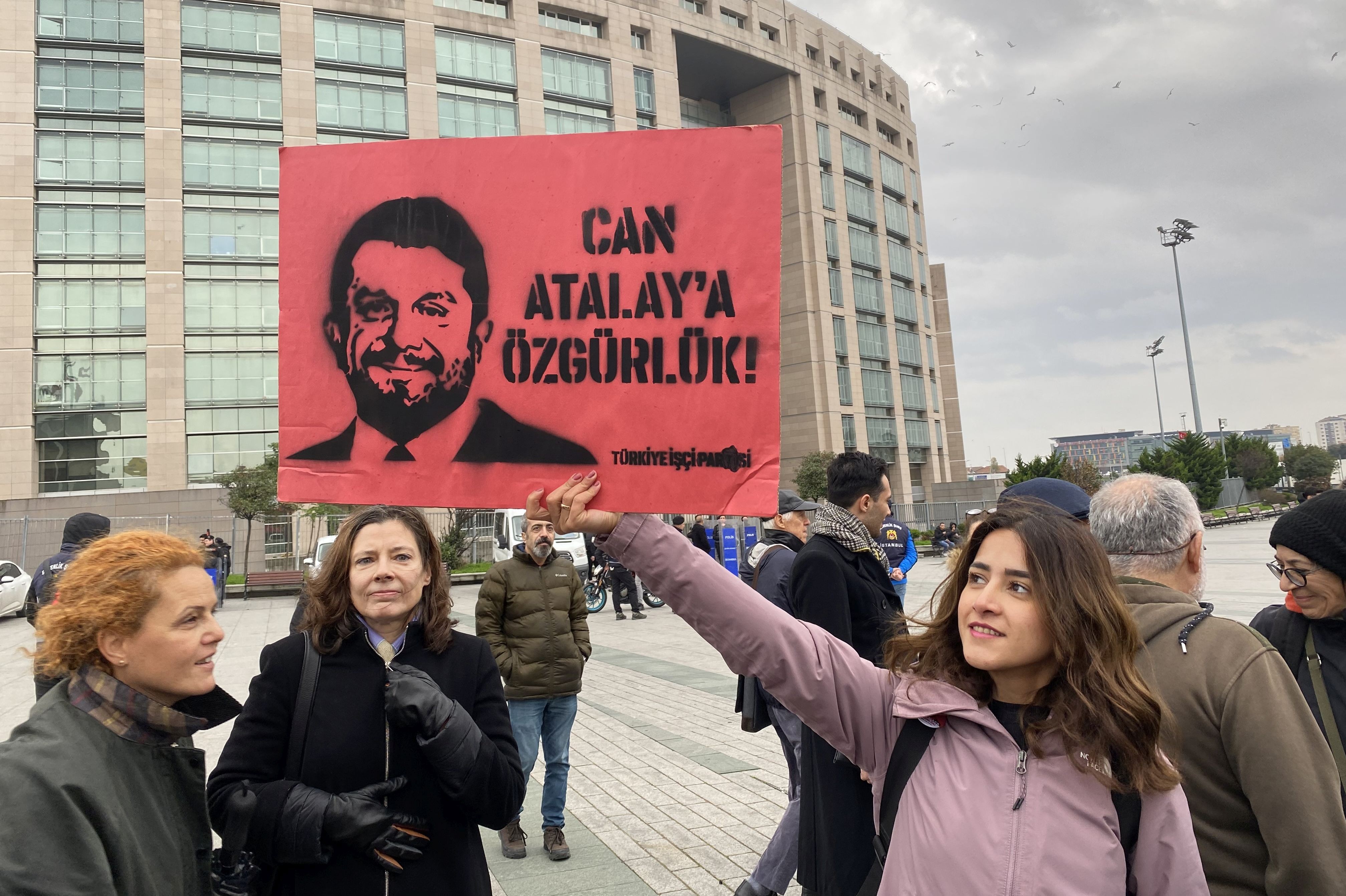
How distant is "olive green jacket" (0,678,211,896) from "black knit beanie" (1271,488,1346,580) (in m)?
2.93

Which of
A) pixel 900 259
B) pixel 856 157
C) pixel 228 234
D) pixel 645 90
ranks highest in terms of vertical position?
pixel 645 90

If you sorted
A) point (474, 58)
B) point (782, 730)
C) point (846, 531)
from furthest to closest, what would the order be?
point (474, 58) → point (782, 730) → point (846, 531)

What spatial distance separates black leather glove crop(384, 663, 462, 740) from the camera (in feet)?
7.57

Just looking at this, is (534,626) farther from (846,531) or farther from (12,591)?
(12,591)

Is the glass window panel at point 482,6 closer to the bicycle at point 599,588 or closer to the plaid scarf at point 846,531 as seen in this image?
the bicycle at point 599,588

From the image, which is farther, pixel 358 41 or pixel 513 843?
pixel 358 41

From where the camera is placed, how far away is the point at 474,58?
47.6 meters

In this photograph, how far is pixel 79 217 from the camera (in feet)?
135

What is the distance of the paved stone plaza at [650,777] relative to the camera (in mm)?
4699

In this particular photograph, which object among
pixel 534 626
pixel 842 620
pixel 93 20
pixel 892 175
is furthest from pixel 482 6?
pixel 842 620

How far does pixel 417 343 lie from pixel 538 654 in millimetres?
3348

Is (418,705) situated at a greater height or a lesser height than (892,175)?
lesser

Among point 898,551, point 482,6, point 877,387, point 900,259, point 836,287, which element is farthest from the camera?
Answer: point 900,259

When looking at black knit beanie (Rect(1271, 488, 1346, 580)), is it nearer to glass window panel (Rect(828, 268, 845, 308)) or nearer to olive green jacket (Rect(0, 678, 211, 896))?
olive green jacket (Rect(0, 678, 211, 896))
